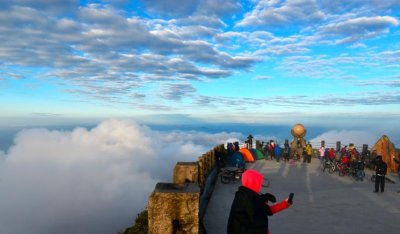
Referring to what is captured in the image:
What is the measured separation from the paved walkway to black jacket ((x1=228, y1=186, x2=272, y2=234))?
4608mm

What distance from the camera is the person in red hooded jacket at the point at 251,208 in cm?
487

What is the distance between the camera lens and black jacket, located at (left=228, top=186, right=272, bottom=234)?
4.87 meters

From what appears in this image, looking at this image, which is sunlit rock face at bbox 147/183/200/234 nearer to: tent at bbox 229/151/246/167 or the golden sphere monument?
tent at bbox 229/151/246/167

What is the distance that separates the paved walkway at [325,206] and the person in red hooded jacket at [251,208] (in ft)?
15.1

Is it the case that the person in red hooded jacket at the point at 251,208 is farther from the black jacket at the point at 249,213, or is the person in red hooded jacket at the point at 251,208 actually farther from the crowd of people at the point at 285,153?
the crowd of people at the point at 285,153

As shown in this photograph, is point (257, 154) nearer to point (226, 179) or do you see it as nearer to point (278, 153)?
point (278, 153)

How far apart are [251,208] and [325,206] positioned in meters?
8.68

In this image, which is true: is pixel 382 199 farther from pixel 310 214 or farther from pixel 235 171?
pixel 235 171

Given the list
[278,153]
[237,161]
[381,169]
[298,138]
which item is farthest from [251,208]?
[298,138]

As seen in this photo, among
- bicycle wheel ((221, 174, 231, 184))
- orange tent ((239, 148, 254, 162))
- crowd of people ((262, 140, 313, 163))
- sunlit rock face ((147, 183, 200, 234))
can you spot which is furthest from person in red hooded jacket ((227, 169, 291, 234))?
crowd of people ((262, 140, 313, 163))

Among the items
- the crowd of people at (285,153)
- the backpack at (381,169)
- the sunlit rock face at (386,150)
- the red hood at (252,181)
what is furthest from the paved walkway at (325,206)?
the crowd of people at (285,153)

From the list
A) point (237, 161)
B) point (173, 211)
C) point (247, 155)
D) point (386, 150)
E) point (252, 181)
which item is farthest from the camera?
point (247, 155)

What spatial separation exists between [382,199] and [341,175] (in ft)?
21.8

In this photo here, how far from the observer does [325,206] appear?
1263cm
